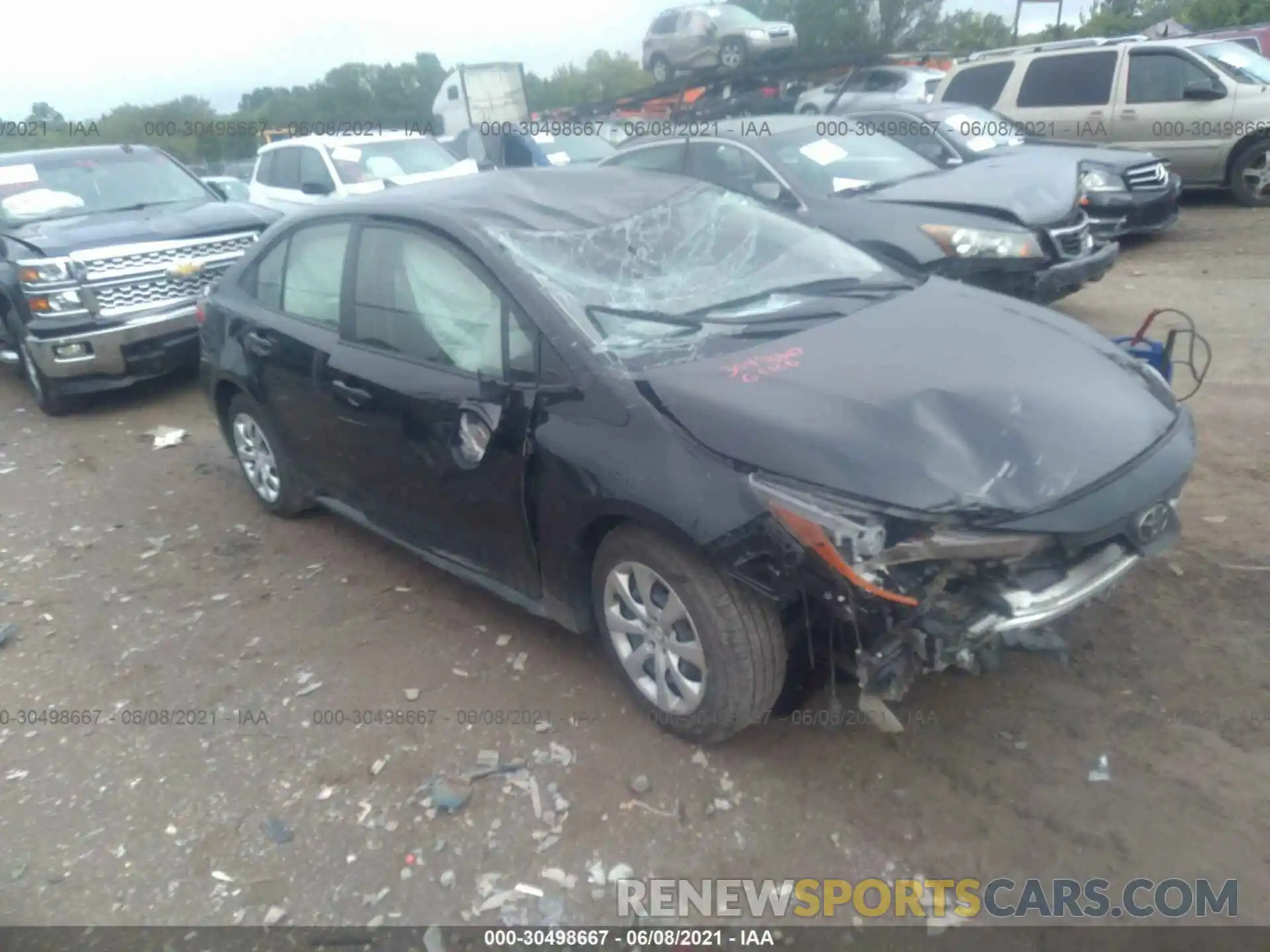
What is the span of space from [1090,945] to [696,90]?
16973 mm

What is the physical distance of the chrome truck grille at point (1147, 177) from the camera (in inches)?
340

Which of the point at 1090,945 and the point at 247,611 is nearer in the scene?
the point at 1090,945

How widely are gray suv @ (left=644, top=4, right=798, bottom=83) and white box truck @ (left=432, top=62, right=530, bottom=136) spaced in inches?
135

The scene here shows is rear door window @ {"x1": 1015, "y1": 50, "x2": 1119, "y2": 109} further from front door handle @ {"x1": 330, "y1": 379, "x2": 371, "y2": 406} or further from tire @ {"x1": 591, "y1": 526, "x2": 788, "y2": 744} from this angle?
tire @ {"x1": 591, "y1": 526, "x2": 788, "y2": 744}

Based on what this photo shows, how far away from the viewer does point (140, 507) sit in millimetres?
5551

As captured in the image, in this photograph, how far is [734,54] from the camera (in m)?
19.8

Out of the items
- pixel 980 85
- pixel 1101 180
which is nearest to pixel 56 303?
pixel 1101 180

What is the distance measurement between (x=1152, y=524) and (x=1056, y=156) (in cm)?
629

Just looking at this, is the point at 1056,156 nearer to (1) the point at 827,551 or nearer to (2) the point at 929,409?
(2) the point at 929,409

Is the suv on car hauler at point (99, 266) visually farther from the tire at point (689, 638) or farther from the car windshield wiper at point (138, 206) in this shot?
the tire at point (689, 638)

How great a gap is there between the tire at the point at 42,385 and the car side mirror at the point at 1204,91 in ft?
36.3

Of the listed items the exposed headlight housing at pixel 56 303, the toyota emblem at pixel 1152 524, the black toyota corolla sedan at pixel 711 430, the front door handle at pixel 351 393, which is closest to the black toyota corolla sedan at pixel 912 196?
the black toyota corolla sedan at pixel 711 430

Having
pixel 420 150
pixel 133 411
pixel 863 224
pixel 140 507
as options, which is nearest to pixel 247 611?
pixel 140 507

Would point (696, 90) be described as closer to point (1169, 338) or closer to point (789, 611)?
point (1169, 338)
